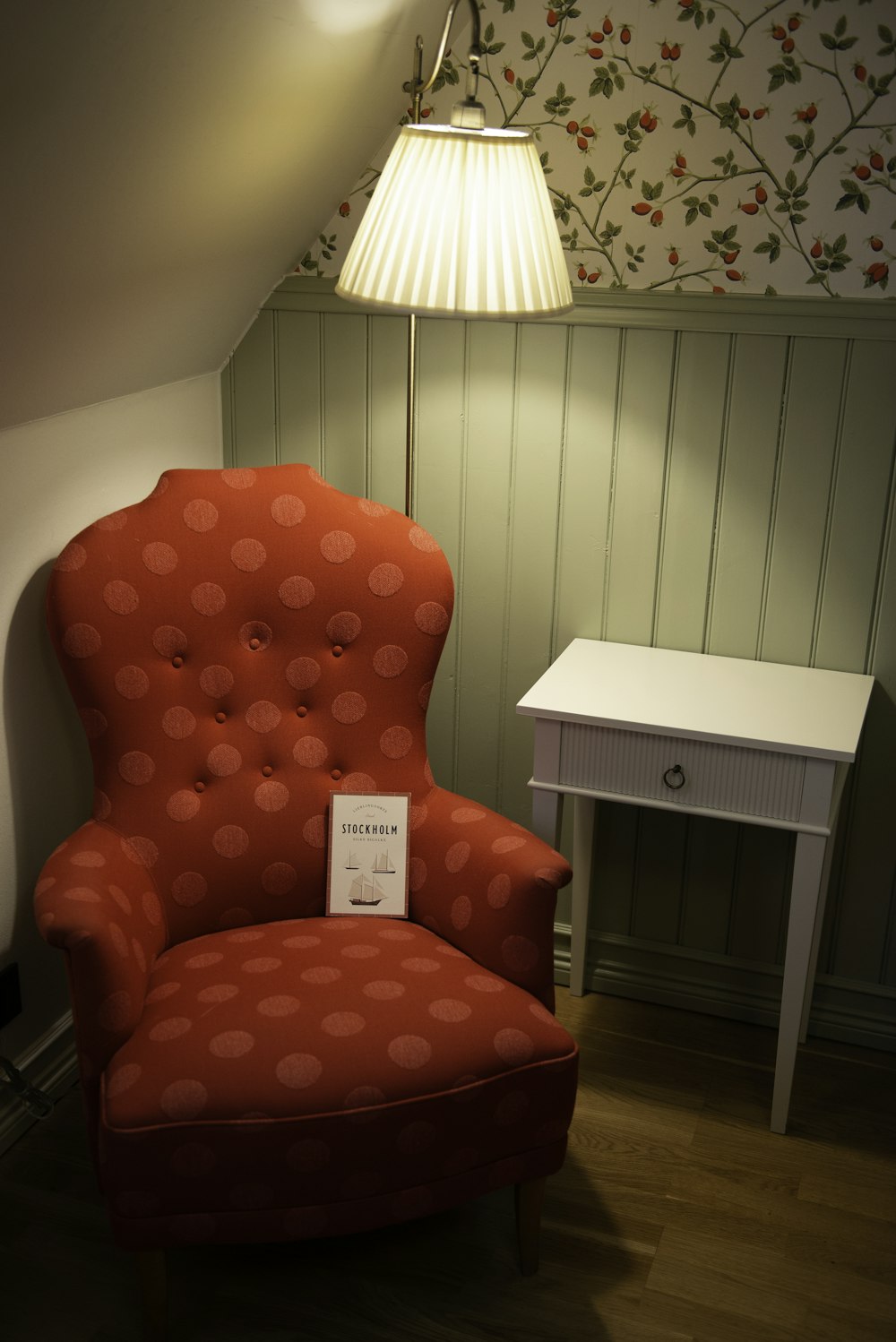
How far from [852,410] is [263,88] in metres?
1.06

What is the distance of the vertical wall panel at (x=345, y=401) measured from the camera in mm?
2262

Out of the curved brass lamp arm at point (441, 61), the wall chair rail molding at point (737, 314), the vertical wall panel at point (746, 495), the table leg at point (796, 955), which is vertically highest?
the curved brass lamp arm at point (441, 61)

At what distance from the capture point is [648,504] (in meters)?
2.18

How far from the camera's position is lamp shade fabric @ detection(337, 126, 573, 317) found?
1616 millimetres

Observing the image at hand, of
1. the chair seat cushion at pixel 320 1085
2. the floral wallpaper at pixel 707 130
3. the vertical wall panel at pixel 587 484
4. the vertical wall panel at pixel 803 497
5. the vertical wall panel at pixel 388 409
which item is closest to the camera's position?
the chair seat cushion at pixel 320 1085

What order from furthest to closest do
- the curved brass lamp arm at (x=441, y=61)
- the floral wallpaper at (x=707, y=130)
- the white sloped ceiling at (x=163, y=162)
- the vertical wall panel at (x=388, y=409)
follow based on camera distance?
1. the vertical wall panel at (x=388, y=409)
2. the floral wallpaper at (x=707, y=130)
3. the curved brass lamp arm at (x=441, y=61)
4. the white sloped ceiling at (x=163, y=162)

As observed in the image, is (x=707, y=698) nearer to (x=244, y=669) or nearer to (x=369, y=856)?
(x=369, y=856)

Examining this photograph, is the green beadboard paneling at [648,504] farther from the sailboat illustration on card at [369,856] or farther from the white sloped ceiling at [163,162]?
the sailboat illustration on card at [369,856]

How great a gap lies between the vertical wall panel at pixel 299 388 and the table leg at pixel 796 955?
1.15m

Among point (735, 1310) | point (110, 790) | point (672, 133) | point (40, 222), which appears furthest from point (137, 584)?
point (735, 1310)

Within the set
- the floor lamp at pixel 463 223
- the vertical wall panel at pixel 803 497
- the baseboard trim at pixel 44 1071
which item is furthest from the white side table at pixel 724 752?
the baseboard trim at pixel 44 1071

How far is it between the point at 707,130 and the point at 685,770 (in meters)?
1.04

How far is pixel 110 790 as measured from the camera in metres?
1.80

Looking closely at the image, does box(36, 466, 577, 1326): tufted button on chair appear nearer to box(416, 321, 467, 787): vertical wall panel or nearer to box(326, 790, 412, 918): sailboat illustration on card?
box(326, 790, 412, 918): sailboat illustration on card
